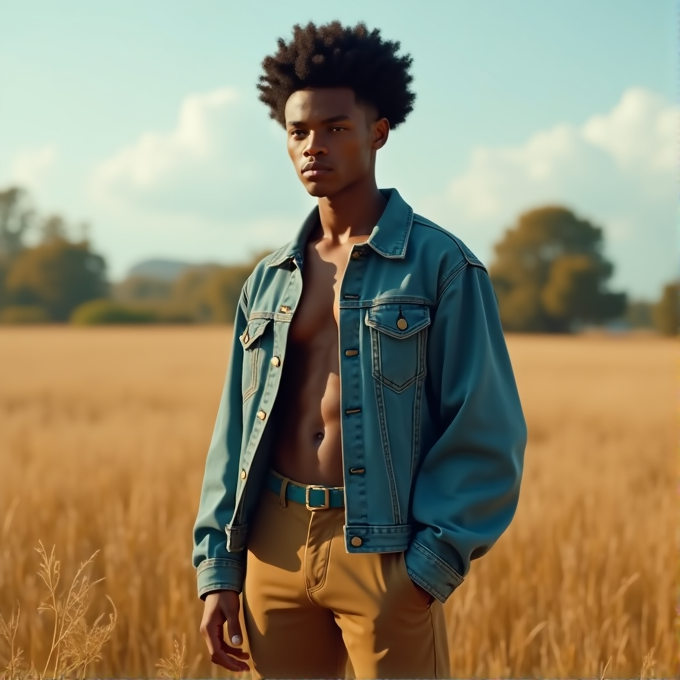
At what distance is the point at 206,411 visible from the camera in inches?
310

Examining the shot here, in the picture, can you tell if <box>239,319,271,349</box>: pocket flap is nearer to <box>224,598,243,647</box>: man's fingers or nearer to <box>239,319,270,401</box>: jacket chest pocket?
<box>239,319,270,401</box>: jacket chest pocket

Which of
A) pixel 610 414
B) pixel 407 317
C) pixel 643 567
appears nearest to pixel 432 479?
pixel 407 317

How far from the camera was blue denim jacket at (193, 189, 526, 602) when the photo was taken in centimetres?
171

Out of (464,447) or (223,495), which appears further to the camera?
(223,495)

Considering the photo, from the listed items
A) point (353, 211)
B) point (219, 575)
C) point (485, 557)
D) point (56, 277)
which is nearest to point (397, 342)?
point (353, 211)

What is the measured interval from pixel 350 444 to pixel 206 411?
626 centimetres

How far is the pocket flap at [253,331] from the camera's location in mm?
1986

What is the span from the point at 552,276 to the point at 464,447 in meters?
34.0

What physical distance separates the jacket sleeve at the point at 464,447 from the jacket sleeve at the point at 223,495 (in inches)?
19.5

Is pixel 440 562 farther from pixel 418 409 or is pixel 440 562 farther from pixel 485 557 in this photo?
pixel 485 557

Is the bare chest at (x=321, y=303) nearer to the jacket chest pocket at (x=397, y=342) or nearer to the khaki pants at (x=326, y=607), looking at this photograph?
the jacket chest pocket at (x=397, y=342)

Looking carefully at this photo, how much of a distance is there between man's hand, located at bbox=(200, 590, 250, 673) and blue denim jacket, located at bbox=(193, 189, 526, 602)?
0.04 m

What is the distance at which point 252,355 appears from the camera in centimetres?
202

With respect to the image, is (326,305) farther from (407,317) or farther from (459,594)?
(459,594)
